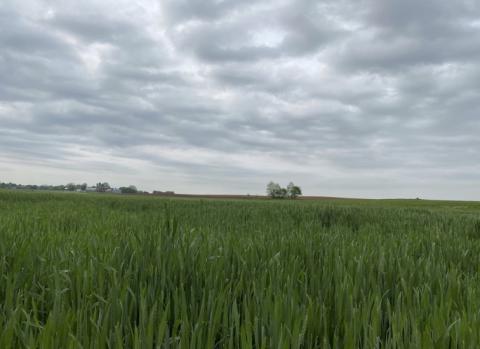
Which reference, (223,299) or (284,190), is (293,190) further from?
(223,299)

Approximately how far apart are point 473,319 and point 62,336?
1.45 m

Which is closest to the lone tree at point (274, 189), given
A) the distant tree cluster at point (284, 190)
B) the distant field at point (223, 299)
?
the distant tree cluster at point (284, 190)

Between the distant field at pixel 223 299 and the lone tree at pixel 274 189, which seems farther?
the lone tree at pixel 274 189

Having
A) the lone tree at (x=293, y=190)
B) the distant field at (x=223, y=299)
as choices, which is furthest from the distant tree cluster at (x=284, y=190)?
the distant field at (x=223, y=299)

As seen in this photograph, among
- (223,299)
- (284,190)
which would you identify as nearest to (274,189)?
(284,190)

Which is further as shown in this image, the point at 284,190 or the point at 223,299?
the point at 284,190

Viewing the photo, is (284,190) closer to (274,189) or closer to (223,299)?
(274,189)

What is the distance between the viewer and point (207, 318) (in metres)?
1.32

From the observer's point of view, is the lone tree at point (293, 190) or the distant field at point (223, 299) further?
the lone tree at point (293, 190)

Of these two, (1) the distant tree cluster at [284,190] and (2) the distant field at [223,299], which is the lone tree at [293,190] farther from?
(2) the distant field at [223,299]

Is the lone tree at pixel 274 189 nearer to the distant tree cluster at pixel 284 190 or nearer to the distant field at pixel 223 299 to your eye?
the distant tree cluster at pixel 284 190

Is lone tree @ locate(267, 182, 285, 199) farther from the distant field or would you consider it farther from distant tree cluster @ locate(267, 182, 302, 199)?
the distant field

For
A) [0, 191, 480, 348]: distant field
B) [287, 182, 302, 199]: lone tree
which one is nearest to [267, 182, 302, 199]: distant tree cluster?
[287, 182, 302, 199]: lone tree

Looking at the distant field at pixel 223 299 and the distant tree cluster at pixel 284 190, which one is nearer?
the distant field at pixel 223 299
